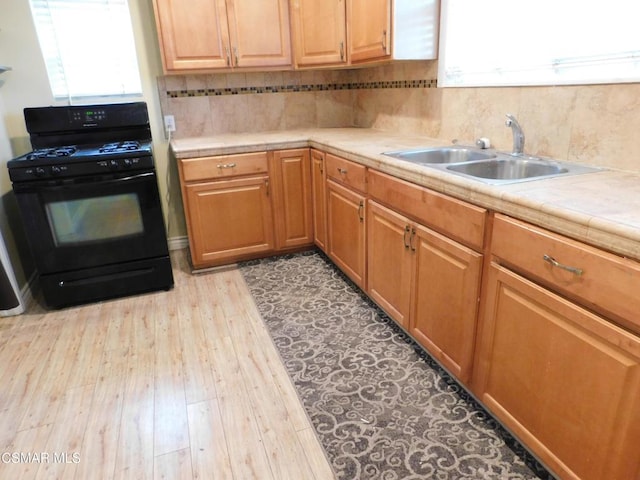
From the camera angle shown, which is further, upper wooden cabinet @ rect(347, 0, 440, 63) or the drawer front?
upper wooden cabinet @ rect(347, 0, 440, 63)

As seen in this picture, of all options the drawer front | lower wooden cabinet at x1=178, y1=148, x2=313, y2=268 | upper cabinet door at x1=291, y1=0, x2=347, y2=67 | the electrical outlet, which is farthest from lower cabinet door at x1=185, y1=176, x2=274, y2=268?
the drawer front

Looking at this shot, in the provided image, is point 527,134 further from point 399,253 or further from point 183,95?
point 183,95

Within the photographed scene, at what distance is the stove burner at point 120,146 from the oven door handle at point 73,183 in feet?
0.58

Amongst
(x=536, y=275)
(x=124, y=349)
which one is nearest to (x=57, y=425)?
(x=124, y=349)

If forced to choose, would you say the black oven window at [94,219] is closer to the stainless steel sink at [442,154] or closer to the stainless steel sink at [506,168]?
the stainless steel sink at [442,154]

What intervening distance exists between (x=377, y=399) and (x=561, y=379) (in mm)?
744

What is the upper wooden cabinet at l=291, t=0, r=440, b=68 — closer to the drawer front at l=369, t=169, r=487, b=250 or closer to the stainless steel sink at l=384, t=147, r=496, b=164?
the stainless steel sink at l=384, t=147, r=496, b=164

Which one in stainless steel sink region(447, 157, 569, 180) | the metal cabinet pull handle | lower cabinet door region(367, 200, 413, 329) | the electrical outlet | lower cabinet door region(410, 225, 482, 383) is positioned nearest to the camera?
the metal cabinet pull handle

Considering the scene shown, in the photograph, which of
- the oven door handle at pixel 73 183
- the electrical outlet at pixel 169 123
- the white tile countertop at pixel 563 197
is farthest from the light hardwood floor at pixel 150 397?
the electrical outlet at pixel 169 123

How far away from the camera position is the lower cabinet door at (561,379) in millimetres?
1022

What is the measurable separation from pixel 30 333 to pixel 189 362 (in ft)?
3.32

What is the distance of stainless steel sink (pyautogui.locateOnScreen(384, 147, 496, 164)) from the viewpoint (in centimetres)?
212

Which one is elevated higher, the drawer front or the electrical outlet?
the electrical outlet

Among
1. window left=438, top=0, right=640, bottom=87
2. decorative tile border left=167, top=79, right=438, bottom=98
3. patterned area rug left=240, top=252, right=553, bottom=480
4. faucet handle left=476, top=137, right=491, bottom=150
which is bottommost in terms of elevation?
patterned area rug left=240, top=252, right=553, bottom=480
